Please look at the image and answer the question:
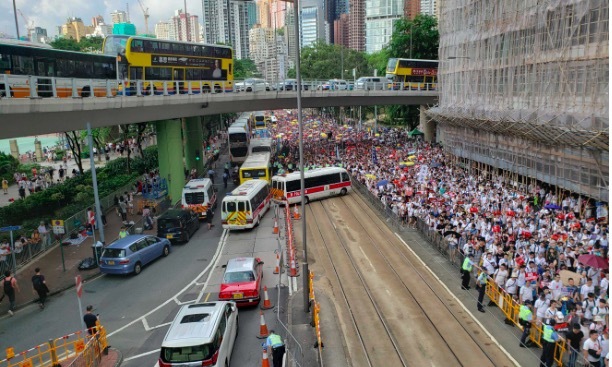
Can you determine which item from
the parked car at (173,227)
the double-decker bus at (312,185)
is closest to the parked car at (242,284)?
the parked car at (173,227)

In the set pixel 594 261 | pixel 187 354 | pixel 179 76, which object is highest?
pixel 179 76

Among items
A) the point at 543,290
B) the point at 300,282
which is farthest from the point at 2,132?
the point at 543,290

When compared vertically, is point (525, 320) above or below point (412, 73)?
below

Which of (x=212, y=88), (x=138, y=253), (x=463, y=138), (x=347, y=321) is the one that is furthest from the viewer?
(x=463, y=138)

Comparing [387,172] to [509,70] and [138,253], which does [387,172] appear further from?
[138,253]

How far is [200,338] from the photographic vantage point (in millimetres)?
12414

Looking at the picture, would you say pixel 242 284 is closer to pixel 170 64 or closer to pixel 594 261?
pixel 594 261

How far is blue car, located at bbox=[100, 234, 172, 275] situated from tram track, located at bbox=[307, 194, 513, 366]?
806cm

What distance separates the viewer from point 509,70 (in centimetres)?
3173

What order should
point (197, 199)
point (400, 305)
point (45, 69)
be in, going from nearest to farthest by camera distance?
point (400, 305) → point (45, 69) → point (197, 199)

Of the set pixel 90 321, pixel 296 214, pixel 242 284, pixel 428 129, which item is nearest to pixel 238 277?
pixel 242 284

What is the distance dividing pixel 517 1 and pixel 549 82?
249 inches

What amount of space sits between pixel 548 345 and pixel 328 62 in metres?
102

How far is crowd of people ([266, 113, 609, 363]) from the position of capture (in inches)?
558
